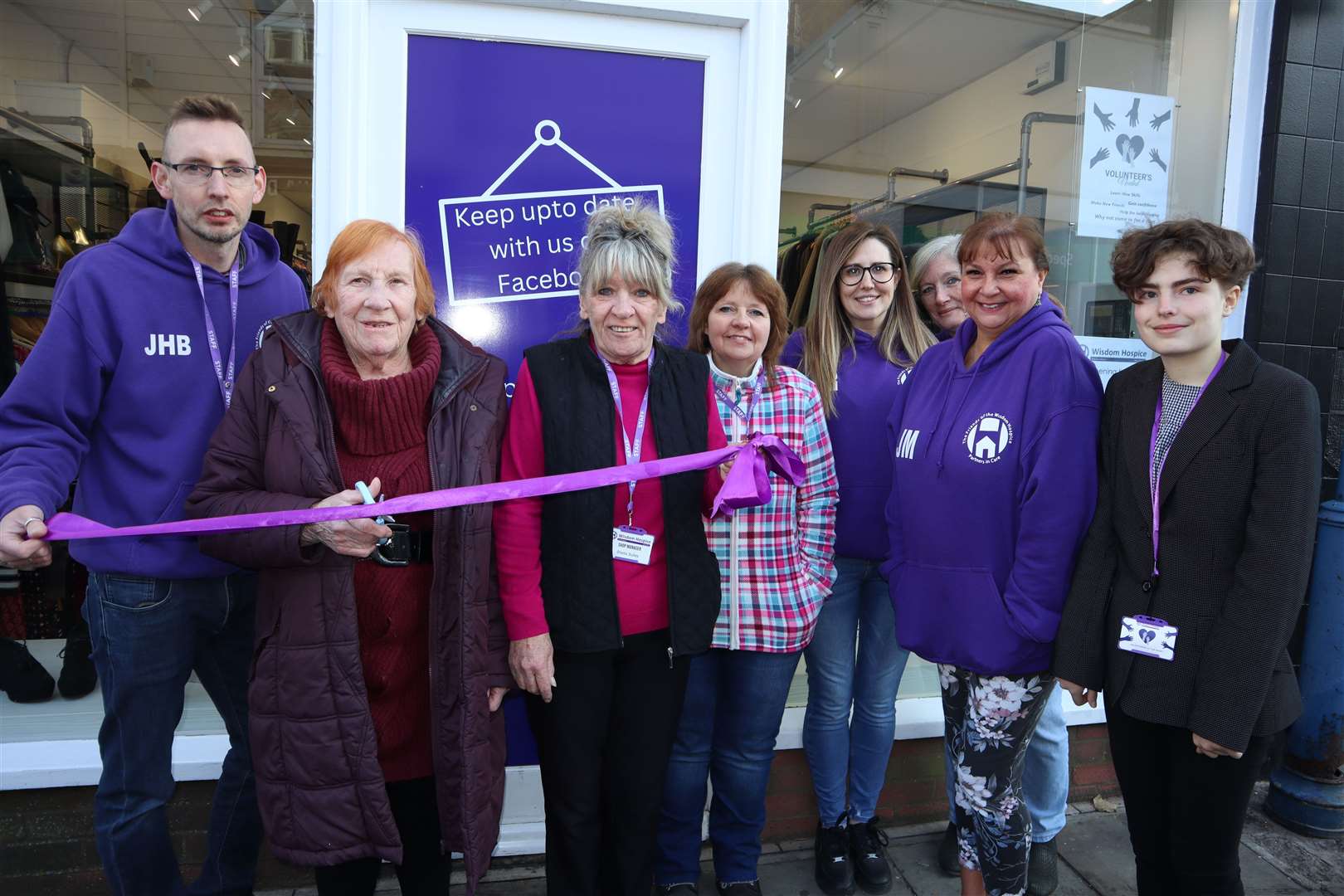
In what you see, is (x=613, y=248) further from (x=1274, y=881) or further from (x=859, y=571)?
(x=1274, y=881)

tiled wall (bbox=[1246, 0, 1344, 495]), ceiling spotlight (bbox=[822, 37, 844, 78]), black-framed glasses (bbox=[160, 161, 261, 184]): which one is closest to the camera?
black-framed glasses (bbox=[160, 161, 261, 184])

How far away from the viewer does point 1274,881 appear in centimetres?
296

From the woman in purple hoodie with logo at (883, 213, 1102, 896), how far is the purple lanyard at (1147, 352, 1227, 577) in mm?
123

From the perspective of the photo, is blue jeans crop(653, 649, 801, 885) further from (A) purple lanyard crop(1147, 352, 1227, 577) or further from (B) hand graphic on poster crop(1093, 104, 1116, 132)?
(B) hand graphic on poster crop(1093, 104, 1116, 132)

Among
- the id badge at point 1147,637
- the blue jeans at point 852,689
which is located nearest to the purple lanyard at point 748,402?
the blue jeans at point 852,689

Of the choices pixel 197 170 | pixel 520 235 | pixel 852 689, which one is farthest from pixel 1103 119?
pixel 197 170

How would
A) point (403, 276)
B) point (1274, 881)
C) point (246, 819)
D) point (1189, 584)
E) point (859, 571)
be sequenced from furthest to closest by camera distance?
point (1274, 881)
point (859, 571)
point (246, 819)
point (403, 276)
point (1189, 584)

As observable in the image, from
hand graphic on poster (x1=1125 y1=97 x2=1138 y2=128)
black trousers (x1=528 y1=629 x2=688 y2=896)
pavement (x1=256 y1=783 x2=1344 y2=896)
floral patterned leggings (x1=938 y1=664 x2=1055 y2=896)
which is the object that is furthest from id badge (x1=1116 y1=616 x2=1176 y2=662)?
hand graphic on poster (x1=1125 y1=97 x2=1138 y2=128)

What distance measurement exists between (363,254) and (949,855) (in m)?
2.76

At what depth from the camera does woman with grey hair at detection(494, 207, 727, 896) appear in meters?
2.07

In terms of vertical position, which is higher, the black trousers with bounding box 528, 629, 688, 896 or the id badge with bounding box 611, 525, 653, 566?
the id badge with bounding box 611, 525, 653, 566

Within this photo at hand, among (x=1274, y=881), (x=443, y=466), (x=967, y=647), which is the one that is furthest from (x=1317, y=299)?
(x=443, y=466)

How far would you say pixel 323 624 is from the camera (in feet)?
6.12

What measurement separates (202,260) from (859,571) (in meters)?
2.12
